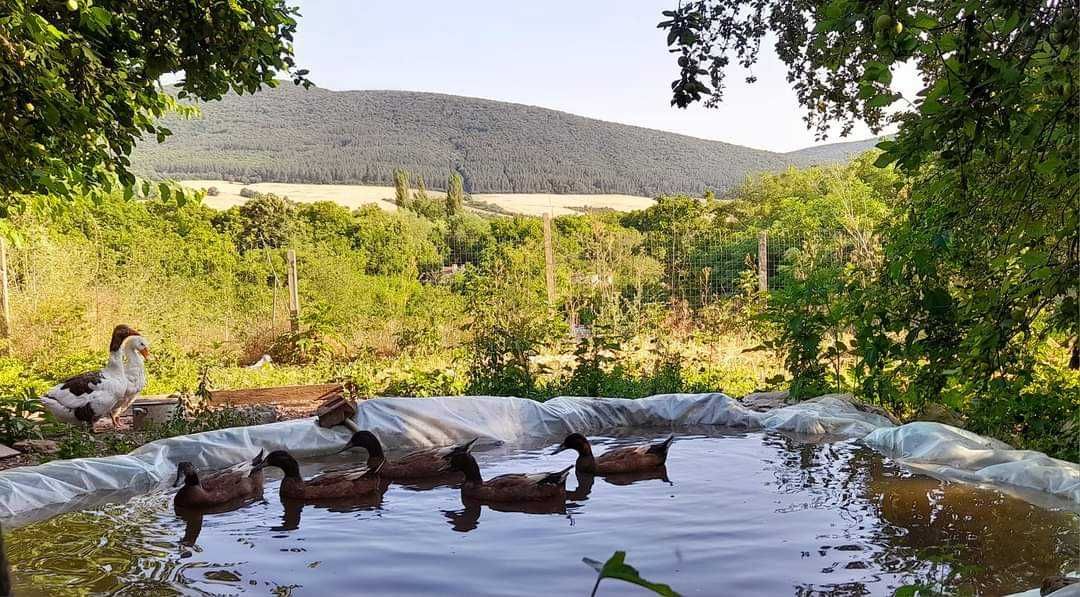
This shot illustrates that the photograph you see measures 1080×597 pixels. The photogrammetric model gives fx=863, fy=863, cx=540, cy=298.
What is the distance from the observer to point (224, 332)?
14.2m

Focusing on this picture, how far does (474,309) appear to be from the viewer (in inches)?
407

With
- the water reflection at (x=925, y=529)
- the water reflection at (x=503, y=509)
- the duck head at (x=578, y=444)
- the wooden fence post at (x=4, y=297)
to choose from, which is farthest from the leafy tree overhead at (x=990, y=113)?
the wooden fence post at (x=4, y=297)

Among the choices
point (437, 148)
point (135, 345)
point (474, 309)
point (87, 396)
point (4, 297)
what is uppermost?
point (437, 148)

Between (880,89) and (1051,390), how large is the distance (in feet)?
18.9

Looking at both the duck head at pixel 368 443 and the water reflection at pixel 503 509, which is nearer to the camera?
the water reflection at pixel 503 509

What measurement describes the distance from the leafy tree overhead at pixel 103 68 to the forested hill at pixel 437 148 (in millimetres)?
23025

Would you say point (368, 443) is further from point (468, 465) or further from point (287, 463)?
point (468, 465)

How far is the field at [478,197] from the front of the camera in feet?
95.9

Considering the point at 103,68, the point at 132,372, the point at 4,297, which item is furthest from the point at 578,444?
the point at 4,297

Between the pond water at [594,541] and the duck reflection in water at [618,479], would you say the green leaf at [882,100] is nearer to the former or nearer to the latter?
the pond water at [594,541]

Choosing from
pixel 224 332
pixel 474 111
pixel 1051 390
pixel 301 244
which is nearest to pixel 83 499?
pixel 1051 390

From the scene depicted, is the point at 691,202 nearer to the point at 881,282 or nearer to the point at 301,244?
the point at 301,244

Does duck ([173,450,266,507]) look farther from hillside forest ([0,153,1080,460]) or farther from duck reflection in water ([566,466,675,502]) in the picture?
hillside forest ([0,153,1080,460])

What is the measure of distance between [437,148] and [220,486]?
2833 cm
